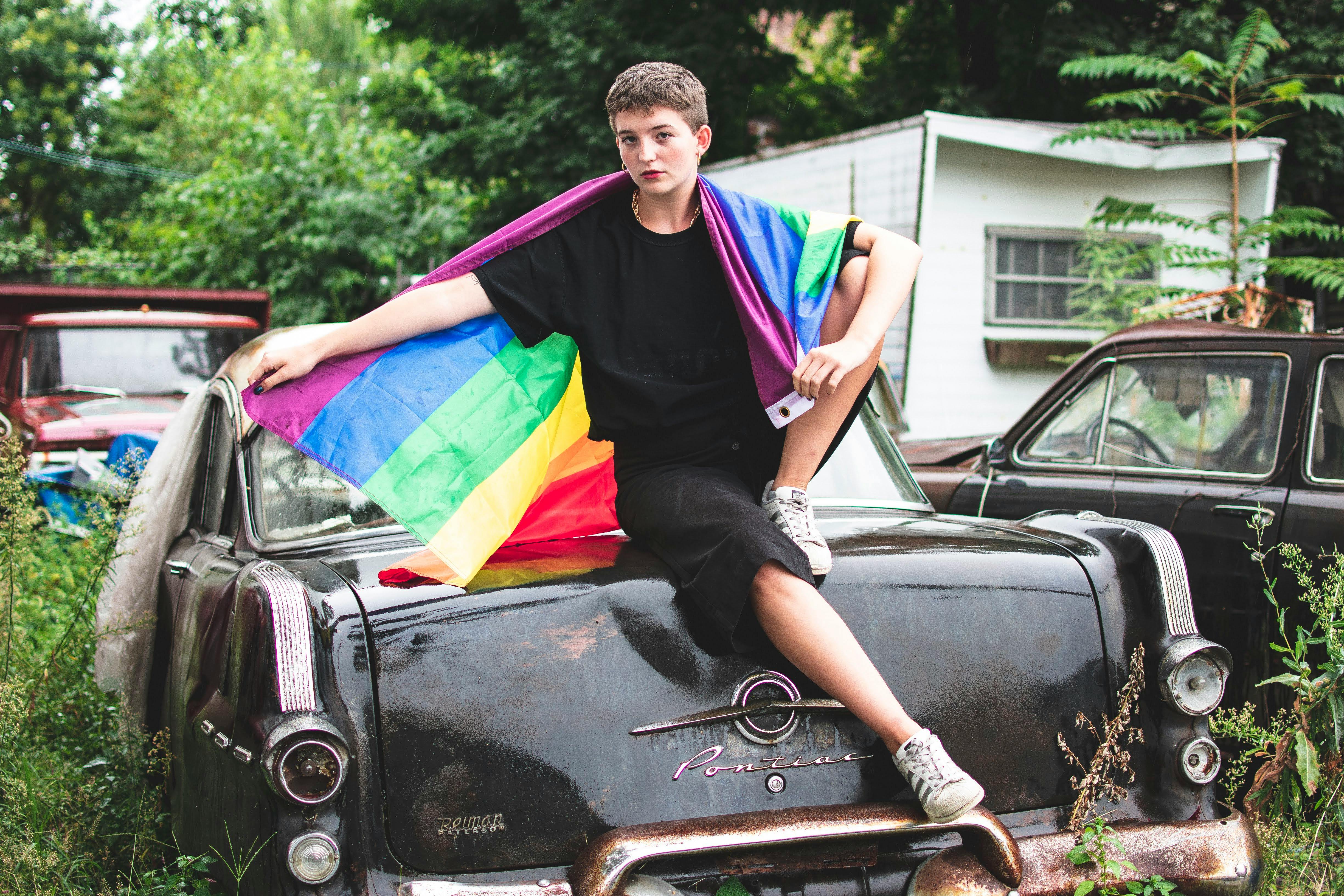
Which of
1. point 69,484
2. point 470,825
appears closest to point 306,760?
point 470,825

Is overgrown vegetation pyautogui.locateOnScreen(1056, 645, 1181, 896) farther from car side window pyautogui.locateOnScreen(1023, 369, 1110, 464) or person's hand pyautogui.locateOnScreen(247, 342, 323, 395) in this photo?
car side window pyautogui.locateOnScreen(1023, 369, 1110, 464)

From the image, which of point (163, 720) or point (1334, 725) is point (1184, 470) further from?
point (163, 720)

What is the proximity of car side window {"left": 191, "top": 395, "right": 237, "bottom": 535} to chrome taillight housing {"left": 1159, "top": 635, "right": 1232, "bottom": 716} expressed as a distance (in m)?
2.63

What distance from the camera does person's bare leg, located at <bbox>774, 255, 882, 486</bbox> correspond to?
2.83 m

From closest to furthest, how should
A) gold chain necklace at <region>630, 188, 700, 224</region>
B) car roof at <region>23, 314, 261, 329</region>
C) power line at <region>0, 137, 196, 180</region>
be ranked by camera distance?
gold chain necklace at <region>630, 188, 700, 224</region> → car roof at <region>23, 314, 261, 329</region> → power line at <region>0, 137, 196, 180</region>

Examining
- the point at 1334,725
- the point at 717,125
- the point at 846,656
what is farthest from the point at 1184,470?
the point at 717,125

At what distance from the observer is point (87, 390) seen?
384 inches

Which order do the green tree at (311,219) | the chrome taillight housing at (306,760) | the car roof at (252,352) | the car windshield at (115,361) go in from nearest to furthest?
the chrome taillight housing at (306,760)
the car roof at (252,352)
the car windshield at (115,361)
the green tree at (311,219)

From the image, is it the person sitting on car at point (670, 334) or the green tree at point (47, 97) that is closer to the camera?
the person sitting on car at point (670, 334)

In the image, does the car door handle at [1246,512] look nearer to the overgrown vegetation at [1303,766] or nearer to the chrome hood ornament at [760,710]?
the overgrown vegetation at [1303,766]

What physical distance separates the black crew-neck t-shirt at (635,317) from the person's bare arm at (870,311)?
0.31 meters

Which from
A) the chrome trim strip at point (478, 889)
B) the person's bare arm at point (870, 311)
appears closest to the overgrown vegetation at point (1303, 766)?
the person's bare arm at point (870, 311)

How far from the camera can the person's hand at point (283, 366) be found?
2.68 meters

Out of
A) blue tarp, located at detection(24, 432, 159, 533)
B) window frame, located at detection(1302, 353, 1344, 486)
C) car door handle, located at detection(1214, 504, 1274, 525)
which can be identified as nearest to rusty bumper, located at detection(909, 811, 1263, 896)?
car door handle, located at detection(1214, 504, 1274, 525)
